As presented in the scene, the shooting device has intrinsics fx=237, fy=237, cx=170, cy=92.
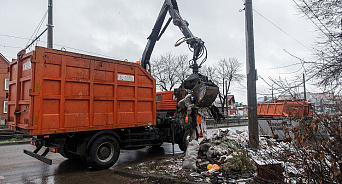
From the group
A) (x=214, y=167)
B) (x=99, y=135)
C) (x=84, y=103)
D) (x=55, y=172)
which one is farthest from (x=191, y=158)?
(x=55, y=172)

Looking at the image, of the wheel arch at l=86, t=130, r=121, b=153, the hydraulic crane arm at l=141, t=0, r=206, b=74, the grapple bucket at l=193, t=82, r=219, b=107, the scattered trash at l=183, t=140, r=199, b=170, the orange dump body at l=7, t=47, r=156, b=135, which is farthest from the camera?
the hydraulic crane arm at l=141, t=0, r=206, b=74

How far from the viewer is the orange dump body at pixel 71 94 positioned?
5289 mm

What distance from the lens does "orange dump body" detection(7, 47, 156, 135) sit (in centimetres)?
529

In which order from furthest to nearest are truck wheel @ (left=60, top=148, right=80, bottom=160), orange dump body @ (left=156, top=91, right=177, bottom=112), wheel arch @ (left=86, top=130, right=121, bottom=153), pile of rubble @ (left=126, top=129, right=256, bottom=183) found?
1. orange dump body @ (left=156, top=91, right=177, bottom=112)
2. truck wheel @ (left=60, top=148, right=80, bottom=160)
3. wheel arch @ (left=86, top=130, right=121, bottom=153)
4. pile of rubble @ (left=126, top=129, right=256, bottom=183)

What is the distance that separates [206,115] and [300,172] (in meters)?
3.88

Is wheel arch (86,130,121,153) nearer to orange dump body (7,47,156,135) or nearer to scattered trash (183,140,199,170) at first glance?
orange dump body (7,47,156,135)

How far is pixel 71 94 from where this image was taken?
5766 mm

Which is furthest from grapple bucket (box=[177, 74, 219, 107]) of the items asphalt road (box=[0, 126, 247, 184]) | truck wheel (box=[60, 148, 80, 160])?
truck wheel (box=[60, 148, 80, 160])

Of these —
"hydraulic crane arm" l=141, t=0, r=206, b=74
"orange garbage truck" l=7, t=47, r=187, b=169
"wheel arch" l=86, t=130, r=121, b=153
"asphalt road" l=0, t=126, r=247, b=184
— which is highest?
"hydraulic crane arm" l=141, t=0, r=206, b=74

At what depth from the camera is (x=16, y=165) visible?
265 inches

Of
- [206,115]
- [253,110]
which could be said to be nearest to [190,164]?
[206,115]

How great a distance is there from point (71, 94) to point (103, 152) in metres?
1.71

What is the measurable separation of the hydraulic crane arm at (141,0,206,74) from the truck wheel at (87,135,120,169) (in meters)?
3.78

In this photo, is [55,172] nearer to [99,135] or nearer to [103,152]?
[103,152]
